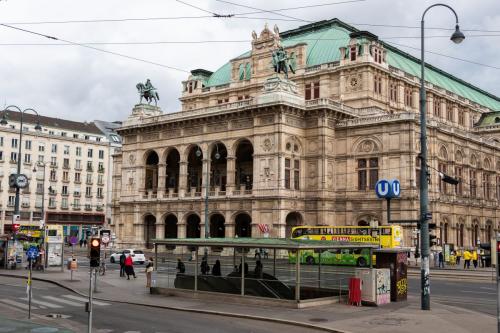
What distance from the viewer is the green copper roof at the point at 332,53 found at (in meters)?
78.4

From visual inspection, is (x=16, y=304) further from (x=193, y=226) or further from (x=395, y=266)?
(x=193, y=226)

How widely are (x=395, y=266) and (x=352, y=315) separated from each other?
5.04 meters

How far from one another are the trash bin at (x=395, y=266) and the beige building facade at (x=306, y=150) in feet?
116

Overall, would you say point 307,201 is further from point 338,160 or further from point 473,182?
point 473,182

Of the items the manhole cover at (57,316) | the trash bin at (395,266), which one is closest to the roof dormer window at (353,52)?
the trash bin at (395,266)

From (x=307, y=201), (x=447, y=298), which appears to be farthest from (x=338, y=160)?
(x=447, y=298)

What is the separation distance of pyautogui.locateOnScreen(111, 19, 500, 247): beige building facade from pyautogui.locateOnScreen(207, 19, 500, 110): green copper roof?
0.21 m

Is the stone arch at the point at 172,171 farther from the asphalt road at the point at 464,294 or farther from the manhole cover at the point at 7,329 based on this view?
the manhole cover at the point at 7,329

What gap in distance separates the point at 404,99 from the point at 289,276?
57.4 metres

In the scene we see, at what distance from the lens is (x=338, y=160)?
222 feet

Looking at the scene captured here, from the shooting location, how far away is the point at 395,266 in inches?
1050

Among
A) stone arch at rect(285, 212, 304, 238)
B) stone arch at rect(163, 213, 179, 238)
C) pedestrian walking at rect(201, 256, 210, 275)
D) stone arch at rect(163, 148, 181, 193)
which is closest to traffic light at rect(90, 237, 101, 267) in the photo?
pedestrian walking at rect(201, 256, 210, 275)

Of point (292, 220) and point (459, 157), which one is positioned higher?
point (459, 157)

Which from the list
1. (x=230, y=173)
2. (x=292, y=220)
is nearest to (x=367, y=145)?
(x=292, y=220)
